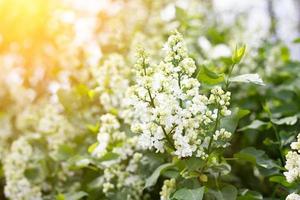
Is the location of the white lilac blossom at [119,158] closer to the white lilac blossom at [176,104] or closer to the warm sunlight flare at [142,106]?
the warm sunlight flare at [142,106]

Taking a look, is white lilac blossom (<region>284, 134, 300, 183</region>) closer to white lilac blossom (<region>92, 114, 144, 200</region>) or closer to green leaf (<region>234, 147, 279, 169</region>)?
green leaf (<region>234, 147, 279, 169</region>)

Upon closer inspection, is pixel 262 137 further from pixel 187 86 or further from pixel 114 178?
pixel 187 86

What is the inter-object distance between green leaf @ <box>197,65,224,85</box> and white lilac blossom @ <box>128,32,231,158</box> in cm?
9

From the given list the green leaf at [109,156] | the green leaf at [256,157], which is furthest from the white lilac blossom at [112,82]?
the green leaf at [256,157]

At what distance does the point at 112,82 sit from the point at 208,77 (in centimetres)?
71

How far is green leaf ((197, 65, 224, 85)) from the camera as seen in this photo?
6.31 ft

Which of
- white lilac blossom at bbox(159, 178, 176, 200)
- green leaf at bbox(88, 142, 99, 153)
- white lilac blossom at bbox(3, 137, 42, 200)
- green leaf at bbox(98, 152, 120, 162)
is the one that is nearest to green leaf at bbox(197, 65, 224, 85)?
white lilac blossom at bbox(159, 178, 176, 200)

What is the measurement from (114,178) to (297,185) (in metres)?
0.86

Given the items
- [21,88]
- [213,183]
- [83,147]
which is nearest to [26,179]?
[83,147]

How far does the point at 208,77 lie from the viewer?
1938 millimetres

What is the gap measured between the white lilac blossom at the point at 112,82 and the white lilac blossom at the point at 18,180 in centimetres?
49

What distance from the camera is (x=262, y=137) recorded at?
9.23 ft

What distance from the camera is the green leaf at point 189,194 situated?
176 cm

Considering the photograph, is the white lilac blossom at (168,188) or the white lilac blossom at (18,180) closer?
the white lilac blossom at (168,188)
